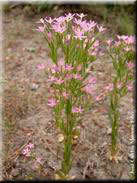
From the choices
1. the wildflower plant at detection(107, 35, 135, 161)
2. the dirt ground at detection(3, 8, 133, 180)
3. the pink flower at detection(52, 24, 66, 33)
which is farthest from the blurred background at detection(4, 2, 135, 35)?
the pink flower at detection(52, 24, 66, 33)

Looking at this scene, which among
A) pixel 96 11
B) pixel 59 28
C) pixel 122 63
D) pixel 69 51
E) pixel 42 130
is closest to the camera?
pixel 59 28

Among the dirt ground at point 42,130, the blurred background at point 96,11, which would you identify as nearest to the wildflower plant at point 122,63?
the dirt ground at point 42,130

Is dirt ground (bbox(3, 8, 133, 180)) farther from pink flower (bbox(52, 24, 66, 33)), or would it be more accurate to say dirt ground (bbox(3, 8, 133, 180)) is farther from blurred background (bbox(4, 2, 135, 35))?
pink flower (bbox(52, 24, 66, 33))

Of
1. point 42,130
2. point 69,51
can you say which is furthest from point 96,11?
point 69,51

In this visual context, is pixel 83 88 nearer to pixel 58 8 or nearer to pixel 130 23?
pixel 130 23

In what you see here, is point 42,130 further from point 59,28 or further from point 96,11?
point 96,11

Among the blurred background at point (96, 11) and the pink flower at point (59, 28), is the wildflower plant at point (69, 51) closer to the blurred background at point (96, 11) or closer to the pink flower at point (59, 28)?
the pink flower at point (59, 28)
